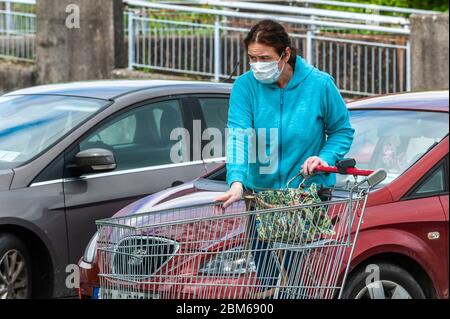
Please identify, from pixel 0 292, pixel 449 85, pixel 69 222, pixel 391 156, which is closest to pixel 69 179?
pixel 69 222

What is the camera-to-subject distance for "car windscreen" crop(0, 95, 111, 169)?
708 cm

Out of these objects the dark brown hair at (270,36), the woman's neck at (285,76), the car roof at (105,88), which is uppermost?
the dark brown hair at (270,36)

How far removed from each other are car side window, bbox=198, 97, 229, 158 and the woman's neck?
229 centimetres

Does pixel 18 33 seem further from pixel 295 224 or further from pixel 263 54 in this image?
pixel 295 224

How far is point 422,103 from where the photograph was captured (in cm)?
651

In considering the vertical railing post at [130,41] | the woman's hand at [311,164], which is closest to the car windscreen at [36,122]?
the woman's hand at [311,164]

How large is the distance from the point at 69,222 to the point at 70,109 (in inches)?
36.0

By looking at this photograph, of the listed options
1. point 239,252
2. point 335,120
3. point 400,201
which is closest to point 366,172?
point 335,120

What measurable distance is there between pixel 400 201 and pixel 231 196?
1292 mm

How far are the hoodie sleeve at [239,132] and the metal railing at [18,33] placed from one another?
10946 millimetres

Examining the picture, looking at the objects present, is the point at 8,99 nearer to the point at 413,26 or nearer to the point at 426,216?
the point at 426,216

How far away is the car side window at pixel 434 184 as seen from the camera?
5965mm

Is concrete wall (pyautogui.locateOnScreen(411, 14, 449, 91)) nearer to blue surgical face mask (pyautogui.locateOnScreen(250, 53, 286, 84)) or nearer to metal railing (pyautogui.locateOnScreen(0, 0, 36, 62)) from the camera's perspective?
metal railing (pyautogui.locateOnScreen(0, 0, 36, 62))

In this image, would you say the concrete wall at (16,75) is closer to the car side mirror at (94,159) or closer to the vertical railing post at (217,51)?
the vertical railing post at (217,51)
